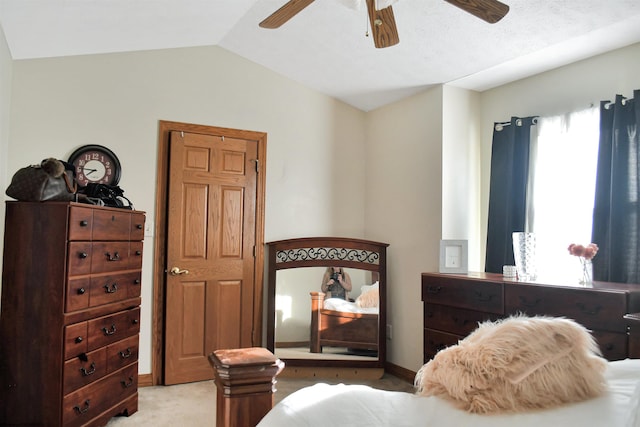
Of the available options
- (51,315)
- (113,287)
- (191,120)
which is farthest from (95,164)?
(51,315)

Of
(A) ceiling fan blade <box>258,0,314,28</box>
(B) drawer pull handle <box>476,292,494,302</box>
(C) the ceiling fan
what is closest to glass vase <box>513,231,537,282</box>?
(B) drawer pull handle <box>476,292,494,302</box>

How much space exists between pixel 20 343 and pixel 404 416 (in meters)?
2.35

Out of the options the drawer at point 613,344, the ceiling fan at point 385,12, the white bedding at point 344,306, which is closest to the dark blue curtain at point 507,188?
the white bedding at point 344,306

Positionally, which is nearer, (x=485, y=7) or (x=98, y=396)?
(x=485, y=7)

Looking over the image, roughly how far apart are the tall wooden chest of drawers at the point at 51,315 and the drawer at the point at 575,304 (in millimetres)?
2431

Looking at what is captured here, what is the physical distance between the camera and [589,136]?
10.4 feet

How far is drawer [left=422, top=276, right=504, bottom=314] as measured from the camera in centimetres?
292

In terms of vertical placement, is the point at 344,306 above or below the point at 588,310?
below

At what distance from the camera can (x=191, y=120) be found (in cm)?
389

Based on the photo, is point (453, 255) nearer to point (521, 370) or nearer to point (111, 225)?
point (111, 225)

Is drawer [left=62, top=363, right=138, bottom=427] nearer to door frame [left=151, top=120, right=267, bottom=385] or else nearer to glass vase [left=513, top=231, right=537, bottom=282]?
door frame [left=151, top=120, right=267, bottom=385]

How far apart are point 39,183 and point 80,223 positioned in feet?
0.94

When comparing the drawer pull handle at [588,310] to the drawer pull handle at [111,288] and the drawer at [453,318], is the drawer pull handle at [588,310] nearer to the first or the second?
the drawer at [453,318]

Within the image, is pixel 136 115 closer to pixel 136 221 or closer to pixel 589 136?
pixel 136 221
